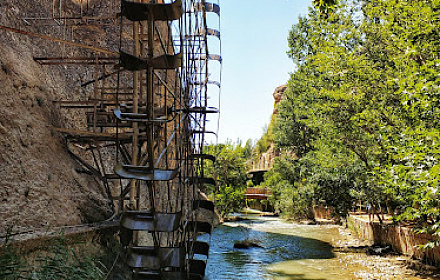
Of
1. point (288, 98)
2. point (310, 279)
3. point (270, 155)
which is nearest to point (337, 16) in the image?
point (310, 279)

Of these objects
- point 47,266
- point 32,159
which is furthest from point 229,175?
point 47,266

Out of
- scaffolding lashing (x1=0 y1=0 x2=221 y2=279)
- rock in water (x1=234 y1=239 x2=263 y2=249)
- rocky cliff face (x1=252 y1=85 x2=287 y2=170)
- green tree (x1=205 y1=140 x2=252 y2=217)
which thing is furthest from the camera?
rocky cliff face (x1=252 y1=85 x2=287 y2=170)

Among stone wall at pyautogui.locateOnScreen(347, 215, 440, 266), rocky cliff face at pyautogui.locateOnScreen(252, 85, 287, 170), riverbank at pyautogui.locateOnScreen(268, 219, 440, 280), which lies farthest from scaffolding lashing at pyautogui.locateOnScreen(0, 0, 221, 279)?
rocky cliff face at pyautogui.locateOnScreen(252, 85, 287, 170)

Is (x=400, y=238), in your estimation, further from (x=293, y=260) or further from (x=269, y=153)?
(x=269, y=153)

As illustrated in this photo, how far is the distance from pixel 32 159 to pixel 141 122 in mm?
2276

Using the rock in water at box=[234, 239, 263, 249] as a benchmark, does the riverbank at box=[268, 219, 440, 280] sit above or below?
above

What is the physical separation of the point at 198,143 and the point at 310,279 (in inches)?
192

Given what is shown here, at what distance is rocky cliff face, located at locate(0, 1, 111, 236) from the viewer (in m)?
4.85

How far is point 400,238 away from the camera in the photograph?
11.1 m

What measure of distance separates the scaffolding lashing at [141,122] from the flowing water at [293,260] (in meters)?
3.16

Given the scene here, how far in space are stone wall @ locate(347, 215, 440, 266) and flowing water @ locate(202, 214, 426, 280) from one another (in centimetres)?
68

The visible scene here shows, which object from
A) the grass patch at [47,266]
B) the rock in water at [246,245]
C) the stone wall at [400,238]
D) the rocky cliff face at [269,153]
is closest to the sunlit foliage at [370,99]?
the stone wall at [400,238]

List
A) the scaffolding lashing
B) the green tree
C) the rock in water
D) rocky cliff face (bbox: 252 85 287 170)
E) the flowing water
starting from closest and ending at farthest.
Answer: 1. the scaffolding lashing
2. the flowing water
3. the rock in water
4. the green tree
5. rocky cliff face (bbox: 252 85 287 170)

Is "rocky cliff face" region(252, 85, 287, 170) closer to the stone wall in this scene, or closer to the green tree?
the green tree
